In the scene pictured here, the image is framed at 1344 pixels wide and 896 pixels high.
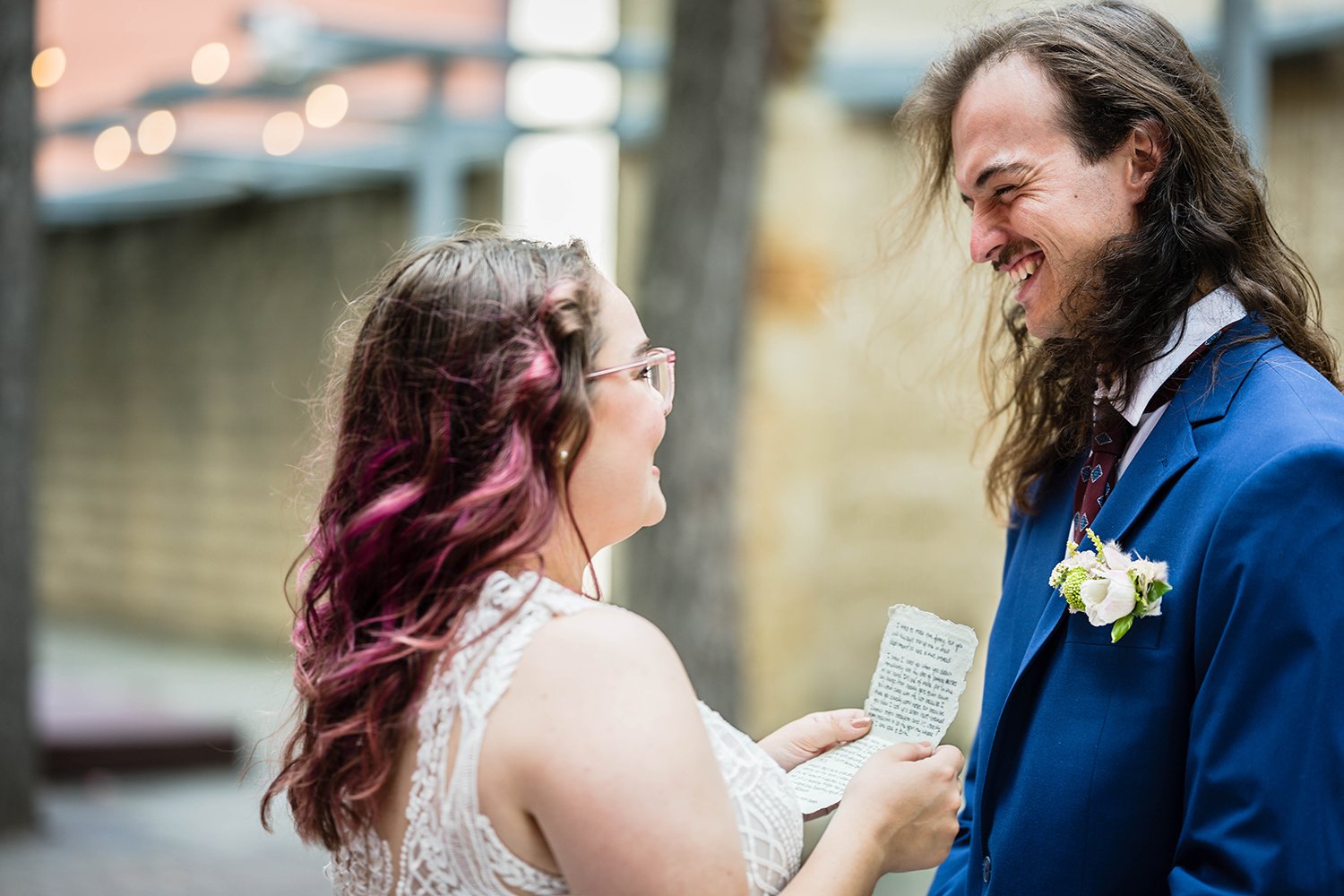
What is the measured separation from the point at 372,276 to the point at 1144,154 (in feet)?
28.5

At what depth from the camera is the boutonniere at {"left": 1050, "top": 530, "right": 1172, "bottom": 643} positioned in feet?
6.61

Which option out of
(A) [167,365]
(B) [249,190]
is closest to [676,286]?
(B) [249,190]

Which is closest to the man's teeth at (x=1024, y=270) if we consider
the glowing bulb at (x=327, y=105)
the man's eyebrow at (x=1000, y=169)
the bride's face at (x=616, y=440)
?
the man's eyebrow at (x=1000, y=169)

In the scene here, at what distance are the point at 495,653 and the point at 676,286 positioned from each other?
5093 mm

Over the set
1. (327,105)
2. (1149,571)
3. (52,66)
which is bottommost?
(1149,571)

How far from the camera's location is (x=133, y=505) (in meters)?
15.7

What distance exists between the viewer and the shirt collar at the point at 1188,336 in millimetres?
2211

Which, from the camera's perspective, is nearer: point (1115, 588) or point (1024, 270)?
point (1115, 588)

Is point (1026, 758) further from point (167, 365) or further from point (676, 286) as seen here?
point (167, 365)

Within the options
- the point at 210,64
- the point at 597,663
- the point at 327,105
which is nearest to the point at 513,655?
the point at 597,663

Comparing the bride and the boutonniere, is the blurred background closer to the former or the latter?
the bride

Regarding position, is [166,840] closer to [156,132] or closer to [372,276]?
[372,276]

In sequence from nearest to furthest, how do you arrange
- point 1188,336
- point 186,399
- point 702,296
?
1. point 1188,336
2. point 702,296
3. point 186,399

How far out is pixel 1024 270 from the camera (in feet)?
7.80
